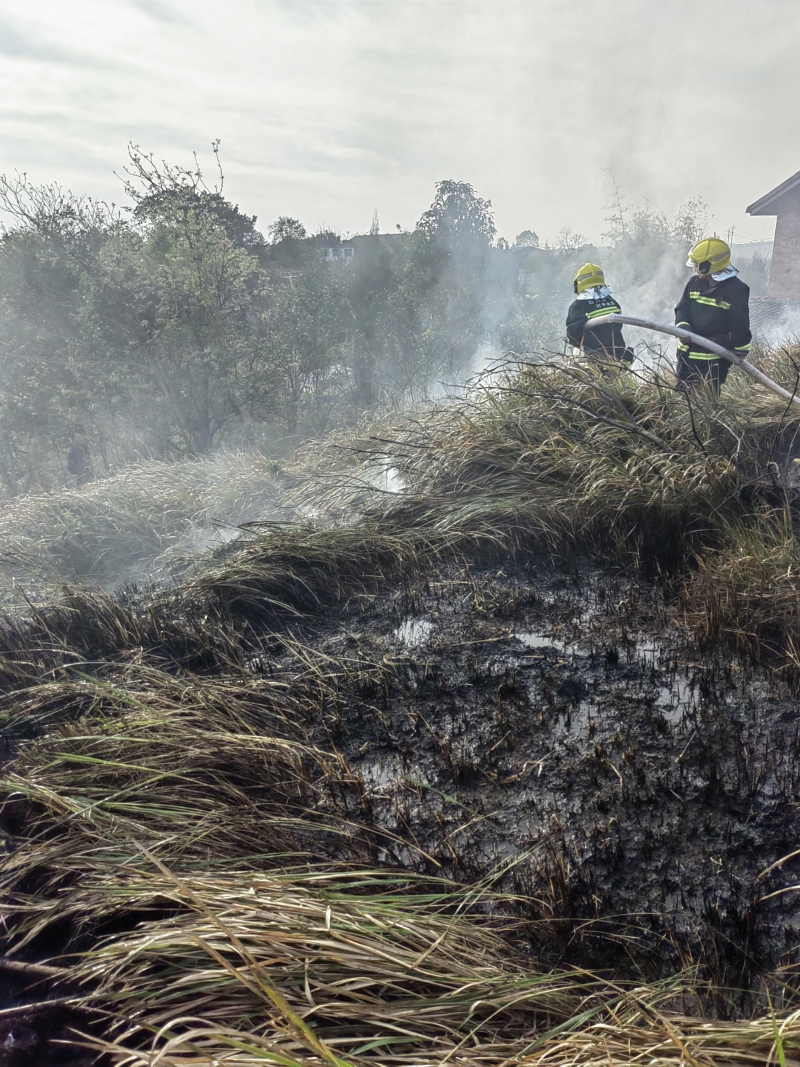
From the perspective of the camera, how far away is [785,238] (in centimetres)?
2458

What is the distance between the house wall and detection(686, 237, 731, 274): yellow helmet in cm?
2168

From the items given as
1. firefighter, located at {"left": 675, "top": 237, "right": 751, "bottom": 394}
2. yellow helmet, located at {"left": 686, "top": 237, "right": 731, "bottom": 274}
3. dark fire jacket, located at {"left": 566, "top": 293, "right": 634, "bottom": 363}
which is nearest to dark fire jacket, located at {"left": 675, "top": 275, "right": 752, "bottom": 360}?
firefighter, located at {"left": 675, "top": 237, "right": 751, "bottom": 394}

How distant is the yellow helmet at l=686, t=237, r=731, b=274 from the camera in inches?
255

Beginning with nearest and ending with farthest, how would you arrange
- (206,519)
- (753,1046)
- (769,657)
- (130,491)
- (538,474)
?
(753,1046)
(769,657)
(538,474)
(206,519)
(130,491)

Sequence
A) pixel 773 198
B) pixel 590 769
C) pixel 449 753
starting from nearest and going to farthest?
1. pixel 590 769
2. pixel 449 753
3. pixel 773 198

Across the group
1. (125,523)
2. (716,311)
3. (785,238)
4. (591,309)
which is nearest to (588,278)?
(591,309)

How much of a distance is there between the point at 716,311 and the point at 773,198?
22.2m

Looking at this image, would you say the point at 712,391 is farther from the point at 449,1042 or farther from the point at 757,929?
the point at 449,1042

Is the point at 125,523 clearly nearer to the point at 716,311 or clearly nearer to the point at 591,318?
the point at 591,318

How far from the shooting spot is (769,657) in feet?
10.4

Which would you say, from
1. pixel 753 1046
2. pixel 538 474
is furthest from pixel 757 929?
pixel 538 474

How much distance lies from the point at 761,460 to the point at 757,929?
159 inches

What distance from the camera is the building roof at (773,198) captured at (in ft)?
75.9

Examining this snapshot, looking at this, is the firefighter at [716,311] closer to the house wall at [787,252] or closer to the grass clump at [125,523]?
the grass clump at [125,523]
